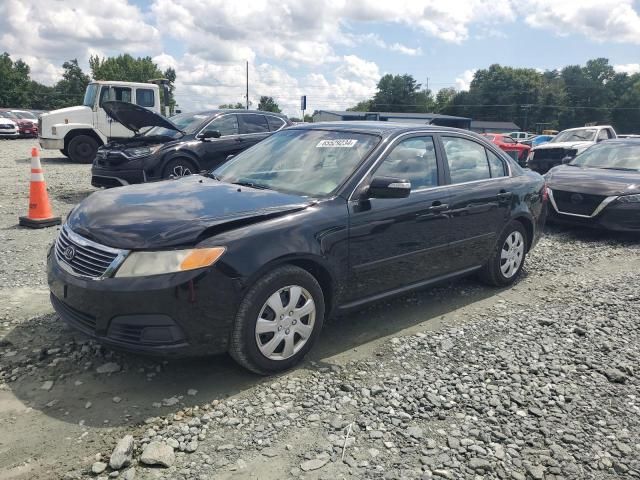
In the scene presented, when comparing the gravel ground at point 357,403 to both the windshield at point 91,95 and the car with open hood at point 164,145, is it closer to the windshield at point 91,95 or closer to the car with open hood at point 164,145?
the car with open hood at point 164,145

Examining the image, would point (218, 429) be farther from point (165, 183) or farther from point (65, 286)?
point (165, 183)

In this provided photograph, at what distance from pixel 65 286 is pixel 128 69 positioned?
304ft

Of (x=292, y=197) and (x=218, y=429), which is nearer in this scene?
(x=218, y=429)

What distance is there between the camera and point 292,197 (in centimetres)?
366

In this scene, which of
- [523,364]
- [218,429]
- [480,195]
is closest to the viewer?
[218,429]

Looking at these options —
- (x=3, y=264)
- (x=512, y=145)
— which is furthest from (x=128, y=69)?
(x=3, y=264)

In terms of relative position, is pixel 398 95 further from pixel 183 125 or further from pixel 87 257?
pixel 87 257

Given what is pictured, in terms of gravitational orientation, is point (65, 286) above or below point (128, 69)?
below

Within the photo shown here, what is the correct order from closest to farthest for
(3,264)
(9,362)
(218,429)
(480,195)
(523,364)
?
(218,429) → (9,362) → (523,364) → (480,195) → (3,264)

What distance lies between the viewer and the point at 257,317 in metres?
3.15

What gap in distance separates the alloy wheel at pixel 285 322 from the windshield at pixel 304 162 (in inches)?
31.7

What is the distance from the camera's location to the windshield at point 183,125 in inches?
367

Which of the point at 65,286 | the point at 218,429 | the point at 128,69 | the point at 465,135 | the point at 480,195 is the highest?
the point at 128,69

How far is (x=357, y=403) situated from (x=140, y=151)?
23.4 ft
